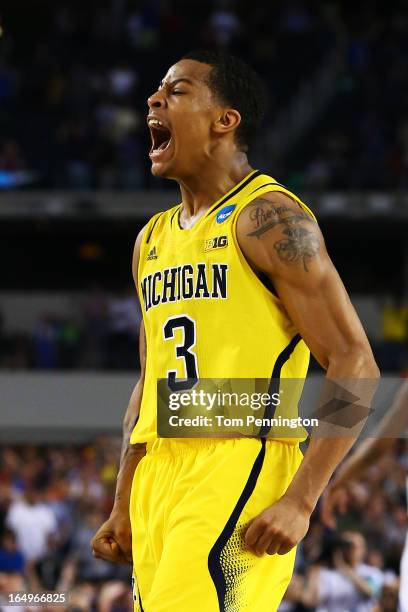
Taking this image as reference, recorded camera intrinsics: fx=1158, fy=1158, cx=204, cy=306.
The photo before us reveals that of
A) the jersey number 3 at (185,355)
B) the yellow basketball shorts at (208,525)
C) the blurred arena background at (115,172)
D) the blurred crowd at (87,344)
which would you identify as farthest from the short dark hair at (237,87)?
the blurred crowd at (87,344)

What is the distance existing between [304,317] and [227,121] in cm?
77

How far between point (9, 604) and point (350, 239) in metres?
15.7

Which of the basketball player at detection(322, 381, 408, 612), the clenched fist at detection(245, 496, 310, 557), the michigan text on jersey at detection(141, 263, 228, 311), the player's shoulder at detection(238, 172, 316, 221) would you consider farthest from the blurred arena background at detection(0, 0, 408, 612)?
the clenched fist at detection(245, 496, 310, 557)

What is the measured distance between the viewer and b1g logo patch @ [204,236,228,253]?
11.9 ft

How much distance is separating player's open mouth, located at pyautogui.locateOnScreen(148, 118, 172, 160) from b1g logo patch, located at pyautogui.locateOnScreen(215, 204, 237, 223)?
28 centimetres

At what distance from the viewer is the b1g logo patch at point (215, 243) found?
3.62m

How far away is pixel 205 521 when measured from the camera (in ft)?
11.1

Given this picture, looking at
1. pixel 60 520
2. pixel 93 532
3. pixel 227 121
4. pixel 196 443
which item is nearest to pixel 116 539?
pixel 196 443

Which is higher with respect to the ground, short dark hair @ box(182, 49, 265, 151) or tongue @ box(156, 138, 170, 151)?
short dark hair @ box(182, 49, 265, 151)

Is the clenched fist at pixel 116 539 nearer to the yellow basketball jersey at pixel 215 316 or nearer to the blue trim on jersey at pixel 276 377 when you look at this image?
the yellow basketball jersey at pixel 215 316

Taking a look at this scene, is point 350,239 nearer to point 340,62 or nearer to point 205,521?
point 340,62

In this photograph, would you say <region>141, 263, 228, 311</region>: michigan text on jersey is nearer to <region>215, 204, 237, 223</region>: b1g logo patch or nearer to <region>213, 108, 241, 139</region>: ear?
<region>215, 204, 237, 223</region>: b1g logo patch

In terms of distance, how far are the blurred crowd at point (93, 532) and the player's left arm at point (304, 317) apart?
3566mm

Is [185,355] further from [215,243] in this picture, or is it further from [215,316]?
[215,243]
